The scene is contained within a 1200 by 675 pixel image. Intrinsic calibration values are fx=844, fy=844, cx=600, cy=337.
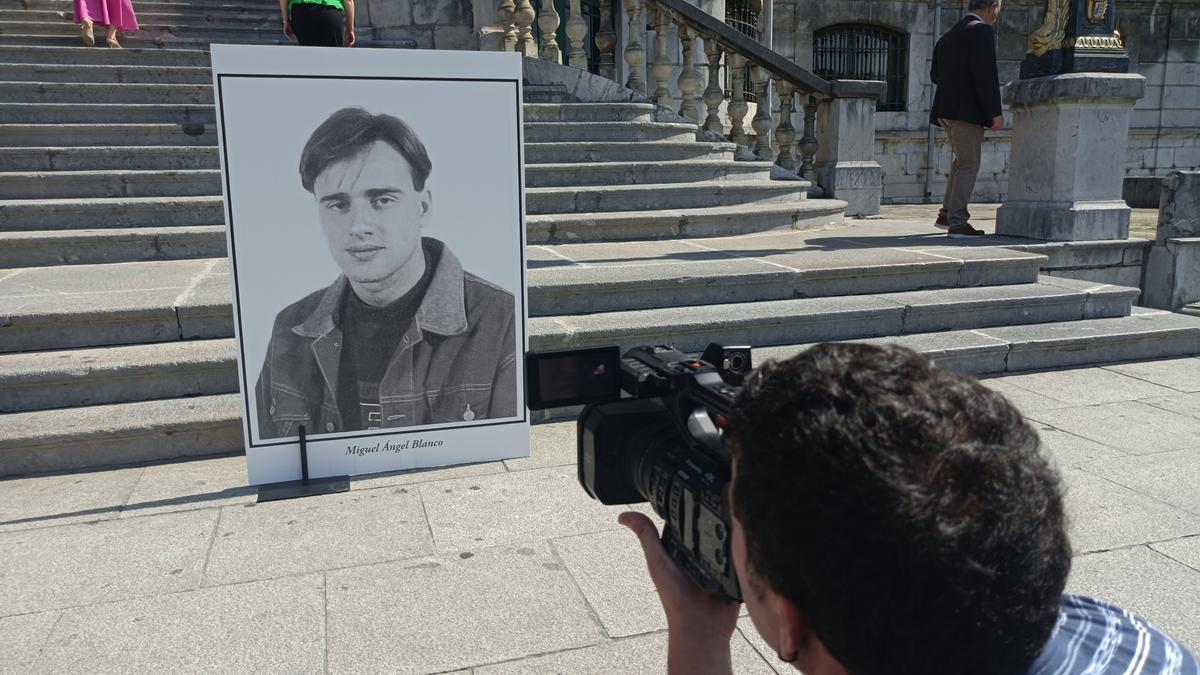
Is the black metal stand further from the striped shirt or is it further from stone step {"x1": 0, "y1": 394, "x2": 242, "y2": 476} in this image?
the striped shirt

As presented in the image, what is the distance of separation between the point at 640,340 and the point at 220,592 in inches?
95.7

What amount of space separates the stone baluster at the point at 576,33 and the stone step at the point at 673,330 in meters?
4.93

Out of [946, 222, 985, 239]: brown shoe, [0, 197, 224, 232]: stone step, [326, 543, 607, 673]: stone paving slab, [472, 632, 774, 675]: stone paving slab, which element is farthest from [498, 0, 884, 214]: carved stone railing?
[472, 632, 774, 675]: stone paving slab

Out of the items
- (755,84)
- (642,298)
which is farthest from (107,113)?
(755,84)

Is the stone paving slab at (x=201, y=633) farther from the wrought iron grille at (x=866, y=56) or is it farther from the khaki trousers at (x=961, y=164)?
the wrought iron grille at (x=866, y=56)

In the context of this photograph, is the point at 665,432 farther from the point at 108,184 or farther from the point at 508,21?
the point at 508,21

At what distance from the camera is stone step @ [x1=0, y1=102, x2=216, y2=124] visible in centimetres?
684

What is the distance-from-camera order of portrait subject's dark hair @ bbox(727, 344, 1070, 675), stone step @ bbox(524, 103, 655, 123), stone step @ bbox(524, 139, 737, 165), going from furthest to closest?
stone step @ bbox(524, 103, 655, 123)
stone step @ bbox(524, 139, 737, 165)
portrait subject's dark hair @ bbox(727, 344, 1070, 675)

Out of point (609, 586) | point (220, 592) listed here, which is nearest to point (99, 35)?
point (220, 592)

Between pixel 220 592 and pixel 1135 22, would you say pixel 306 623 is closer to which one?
pixel 220 592

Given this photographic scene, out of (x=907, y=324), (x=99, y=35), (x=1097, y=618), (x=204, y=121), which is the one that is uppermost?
(x=99, y=35)

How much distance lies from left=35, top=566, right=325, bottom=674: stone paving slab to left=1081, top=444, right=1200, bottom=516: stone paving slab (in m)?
3.00

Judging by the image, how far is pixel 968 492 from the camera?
28.4 inches

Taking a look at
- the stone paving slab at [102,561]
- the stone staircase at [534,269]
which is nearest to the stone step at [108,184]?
the stone staircase at [534,269]
